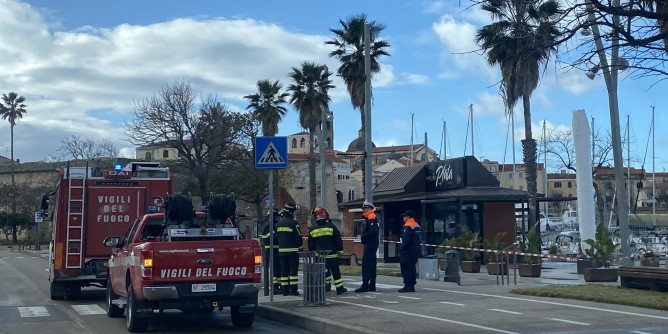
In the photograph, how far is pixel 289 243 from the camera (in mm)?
16875

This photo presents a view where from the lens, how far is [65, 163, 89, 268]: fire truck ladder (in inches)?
743

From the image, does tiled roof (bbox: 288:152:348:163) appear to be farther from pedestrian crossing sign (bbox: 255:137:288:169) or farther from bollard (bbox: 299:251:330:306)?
bollard (bbox: 299:251:330:306)

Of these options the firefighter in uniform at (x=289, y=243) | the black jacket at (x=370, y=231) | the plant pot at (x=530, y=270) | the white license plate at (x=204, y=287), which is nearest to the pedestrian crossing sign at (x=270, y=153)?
the firefighter in uniform at (x=289, y=243)

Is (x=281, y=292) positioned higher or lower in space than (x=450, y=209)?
lower

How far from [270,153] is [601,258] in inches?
401

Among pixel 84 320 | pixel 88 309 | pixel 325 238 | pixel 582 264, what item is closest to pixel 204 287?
pixel 84 320

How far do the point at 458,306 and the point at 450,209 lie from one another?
651 inches

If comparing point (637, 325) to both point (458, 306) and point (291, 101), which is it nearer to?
point (458, 306)

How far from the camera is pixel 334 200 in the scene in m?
78.6

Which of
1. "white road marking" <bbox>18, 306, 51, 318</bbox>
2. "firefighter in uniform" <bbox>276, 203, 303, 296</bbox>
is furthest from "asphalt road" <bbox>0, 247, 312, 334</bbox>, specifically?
"firefighter in uniform" <bbox>276, 203, 303, 296</bbox>

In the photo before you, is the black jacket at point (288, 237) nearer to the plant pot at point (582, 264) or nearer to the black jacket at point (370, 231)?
the black jacket at point (370, 231)

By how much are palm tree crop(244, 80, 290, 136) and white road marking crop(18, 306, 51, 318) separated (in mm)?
31432

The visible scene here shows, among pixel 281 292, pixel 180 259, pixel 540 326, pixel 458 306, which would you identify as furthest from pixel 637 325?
pixel 281 292

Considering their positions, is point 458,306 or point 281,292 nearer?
point 458,306
